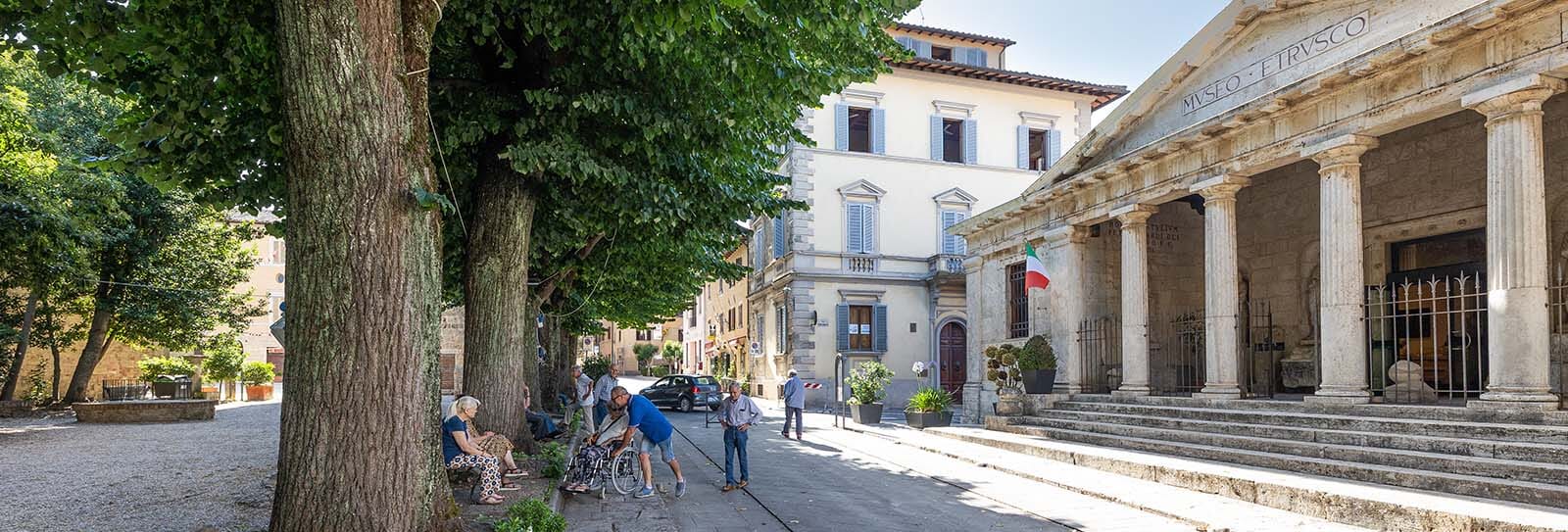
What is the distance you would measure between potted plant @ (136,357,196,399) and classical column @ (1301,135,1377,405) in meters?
30.2

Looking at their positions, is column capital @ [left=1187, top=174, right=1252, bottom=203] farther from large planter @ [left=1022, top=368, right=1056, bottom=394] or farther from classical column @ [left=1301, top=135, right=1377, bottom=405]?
large planter @ [left=1022, top=368, right=1056, bottom=394]

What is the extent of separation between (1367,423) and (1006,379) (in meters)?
7.70

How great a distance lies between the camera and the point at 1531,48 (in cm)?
1002

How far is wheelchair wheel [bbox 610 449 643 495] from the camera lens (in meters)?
10.9

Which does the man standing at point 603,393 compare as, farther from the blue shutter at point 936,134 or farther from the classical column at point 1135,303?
the blue shutter at point 936,134

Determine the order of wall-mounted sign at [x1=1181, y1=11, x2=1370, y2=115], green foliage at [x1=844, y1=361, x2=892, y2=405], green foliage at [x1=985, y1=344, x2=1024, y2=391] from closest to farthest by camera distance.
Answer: wall-mounted sign at [x1=1181, y1=11, x2=1370, y2=115] < green foliage at [x1=985, y1=344, x2=1024, y2=391] < green foliage at [x1=844, y1=361, x2=892, y2=405]

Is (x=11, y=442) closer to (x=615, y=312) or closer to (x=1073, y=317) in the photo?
(x=615, y=312)

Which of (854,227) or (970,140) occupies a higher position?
(970,140)

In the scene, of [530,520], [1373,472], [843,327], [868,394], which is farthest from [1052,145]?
[530,520]

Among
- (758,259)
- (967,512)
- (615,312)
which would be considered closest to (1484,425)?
(967,512)

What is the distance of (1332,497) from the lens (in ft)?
29.6

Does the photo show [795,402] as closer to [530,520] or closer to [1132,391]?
[1132,391]

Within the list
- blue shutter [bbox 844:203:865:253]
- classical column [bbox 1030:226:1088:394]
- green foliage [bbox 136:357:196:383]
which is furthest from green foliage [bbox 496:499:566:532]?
green foliage [bbox 136:357:196:383]

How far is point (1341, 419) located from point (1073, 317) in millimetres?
7150
